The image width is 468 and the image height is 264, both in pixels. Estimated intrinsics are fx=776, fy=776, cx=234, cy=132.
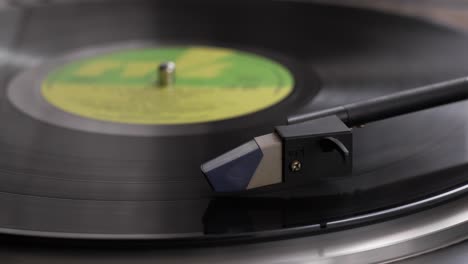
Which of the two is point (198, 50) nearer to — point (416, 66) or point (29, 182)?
point (416, 66)

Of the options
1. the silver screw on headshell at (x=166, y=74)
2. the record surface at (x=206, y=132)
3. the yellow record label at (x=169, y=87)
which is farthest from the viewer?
the silver screw on headshell at (x=166, y=74)

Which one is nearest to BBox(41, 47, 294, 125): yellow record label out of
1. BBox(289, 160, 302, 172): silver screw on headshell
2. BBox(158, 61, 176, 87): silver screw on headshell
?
BBox(158, 61, 176, 87): silver screw on headshell

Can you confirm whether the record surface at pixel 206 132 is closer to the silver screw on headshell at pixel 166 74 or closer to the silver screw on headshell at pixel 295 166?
the silver screw on headshell at pixel 295 166

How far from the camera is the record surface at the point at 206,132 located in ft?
2.08

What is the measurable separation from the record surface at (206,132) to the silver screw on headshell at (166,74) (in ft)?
0.54

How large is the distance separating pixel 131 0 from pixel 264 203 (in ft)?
2.60

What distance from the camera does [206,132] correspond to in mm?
848

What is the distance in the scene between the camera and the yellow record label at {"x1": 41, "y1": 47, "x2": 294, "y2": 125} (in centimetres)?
96

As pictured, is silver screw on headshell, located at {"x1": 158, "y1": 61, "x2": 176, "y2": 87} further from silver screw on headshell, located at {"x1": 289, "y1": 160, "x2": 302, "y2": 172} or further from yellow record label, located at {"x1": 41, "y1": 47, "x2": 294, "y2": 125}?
silver screw on headshell, located at {"x1": 289, "y1": 160, "x2": 302, "y2": 172}

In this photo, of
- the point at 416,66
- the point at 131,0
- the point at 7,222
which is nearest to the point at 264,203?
the point at 7,222

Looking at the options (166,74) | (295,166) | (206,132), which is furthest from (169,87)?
(295,166)

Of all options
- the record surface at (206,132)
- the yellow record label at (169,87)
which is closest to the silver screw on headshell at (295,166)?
the record surface at (206,132)

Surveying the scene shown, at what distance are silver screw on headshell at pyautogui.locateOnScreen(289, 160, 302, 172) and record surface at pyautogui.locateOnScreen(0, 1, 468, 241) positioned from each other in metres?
0.03

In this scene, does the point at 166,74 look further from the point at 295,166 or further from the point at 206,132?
the point at 295,166
